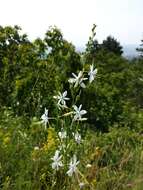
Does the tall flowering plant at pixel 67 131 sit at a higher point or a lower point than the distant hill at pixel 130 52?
lower

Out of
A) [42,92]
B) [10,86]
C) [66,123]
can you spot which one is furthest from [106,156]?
[10,86]

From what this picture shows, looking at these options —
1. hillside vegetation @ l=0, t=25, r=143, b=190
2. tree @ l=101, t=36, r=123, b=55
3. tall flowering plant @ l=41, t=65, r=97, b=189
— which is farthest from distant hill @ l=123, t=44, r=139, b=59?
tall flowering plant @ l=41, t=65, r=97, b=189

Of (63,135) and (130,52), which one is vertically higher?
(130,52)

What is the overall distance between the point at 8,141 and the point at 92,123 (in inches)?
163

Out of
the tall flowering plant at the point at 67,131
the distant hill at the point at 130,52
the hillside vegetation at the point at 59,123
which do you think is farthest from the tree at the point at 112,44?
the tall flowering plant at the point at 67,131

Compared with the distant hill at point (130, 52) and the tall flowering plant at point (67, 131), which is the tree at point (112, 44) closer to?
the distant hill at point (130, 52)

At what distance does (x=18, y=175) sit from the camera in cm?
485

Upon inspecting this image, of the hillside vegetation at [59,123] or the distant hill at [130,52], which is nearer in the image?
the hillside vegetation at [59,123]

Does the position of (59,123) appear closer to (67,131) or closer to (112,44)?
(67,131)

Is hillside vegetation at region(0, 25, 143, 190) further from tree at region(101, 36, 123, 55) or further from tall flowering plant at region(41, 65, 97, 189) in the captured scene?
tree at region(101, 36, 123, 55)

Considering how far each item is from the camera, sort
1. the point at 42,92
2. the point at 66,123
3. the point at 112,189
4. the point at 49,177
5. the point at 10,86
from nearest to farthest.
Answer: the point at 66,123 → the point at 112,189 → the point at 49,177 → the point at 42,92 → the point at 10,86

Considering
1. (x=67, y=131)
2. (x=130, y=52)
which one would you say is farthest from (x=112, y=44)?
(x=67, y=131)

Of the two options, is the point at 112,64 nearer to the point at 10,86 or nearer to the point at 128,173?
the point at 10,86

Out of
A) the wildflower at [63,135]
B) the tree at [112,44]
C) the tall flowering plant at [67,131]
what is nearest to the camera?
the tall flowering plant at [67,131]
